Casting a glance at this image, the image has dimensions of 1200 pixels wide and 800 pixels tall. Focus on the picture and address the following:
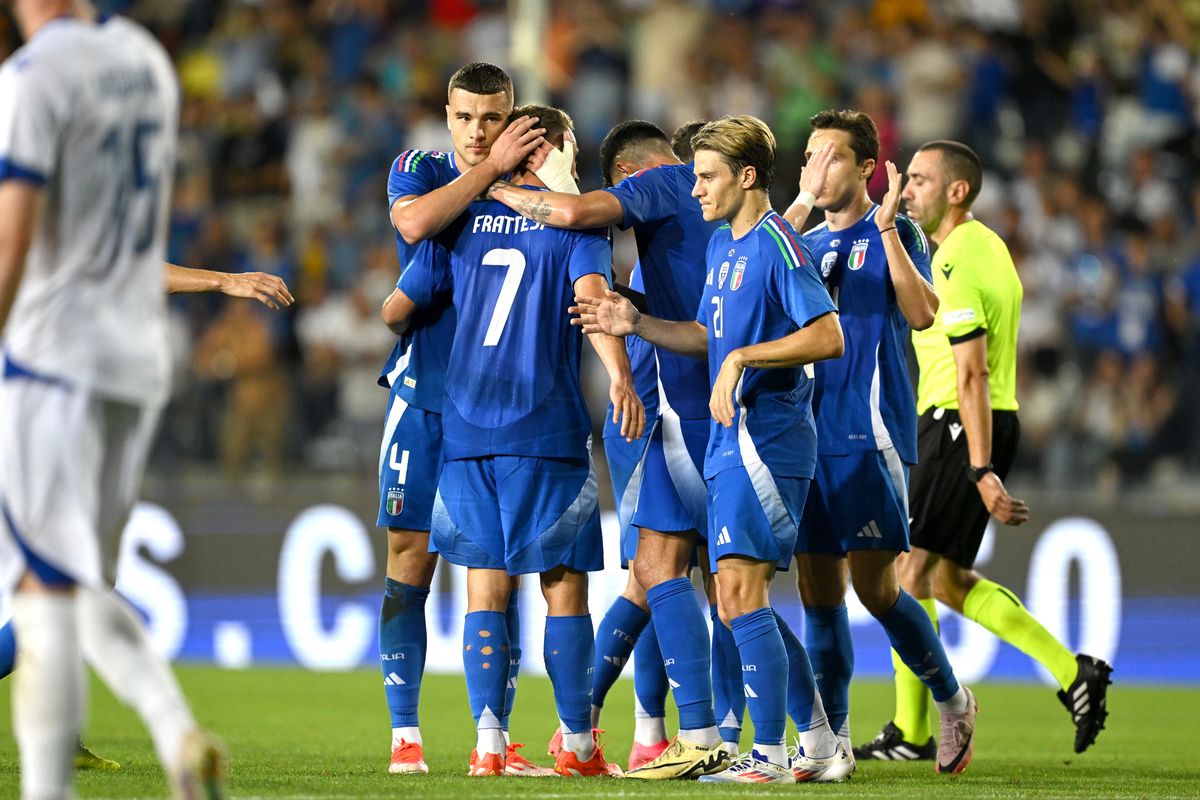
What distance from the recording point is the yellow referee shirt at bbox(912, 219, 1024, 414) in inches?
305

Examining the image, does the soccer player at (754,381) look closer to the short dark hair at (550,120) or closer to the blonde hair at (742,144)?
the blonde hair at (742,144)

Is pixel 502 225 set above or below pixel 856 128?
below

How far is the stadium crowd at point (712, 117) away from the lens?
13.2 metres

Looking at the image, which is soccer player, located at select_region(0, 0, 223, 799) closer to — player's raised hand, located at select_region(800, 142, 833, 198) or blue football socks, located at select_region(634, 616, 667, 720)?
blue football socks, located at select_region(634, 616, 667, 720)

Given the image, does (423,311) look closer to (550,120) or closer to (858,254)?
(550,120)

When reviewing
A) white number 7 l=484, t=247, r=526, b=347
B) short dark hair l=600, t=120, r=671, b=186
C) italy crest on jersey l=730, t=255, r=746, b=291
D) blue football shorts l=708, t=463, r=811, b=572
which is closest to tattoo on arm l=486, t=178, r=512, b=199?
white number 7 l=484, t=247, r=526, b=347

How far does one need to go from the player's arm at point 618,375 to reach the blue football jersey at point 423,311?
2.11 ft

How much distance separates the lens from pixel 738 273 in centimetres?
620

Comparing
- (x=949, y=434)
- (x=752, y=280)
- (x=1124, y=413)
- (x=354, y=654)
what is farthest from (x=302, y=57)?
(x=752, y=280)

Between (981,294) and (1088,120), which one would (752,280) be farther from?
(1088,120)

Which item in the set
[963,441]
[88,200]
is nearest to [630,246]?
[963,441]

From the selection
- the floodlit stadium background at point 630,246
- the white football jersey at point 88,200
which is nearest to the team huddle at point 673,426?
the white football jersey at point 88,200

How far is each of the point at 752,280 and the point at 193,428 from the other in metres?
8.15

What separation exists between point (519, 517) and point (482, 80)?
67.1 inches
